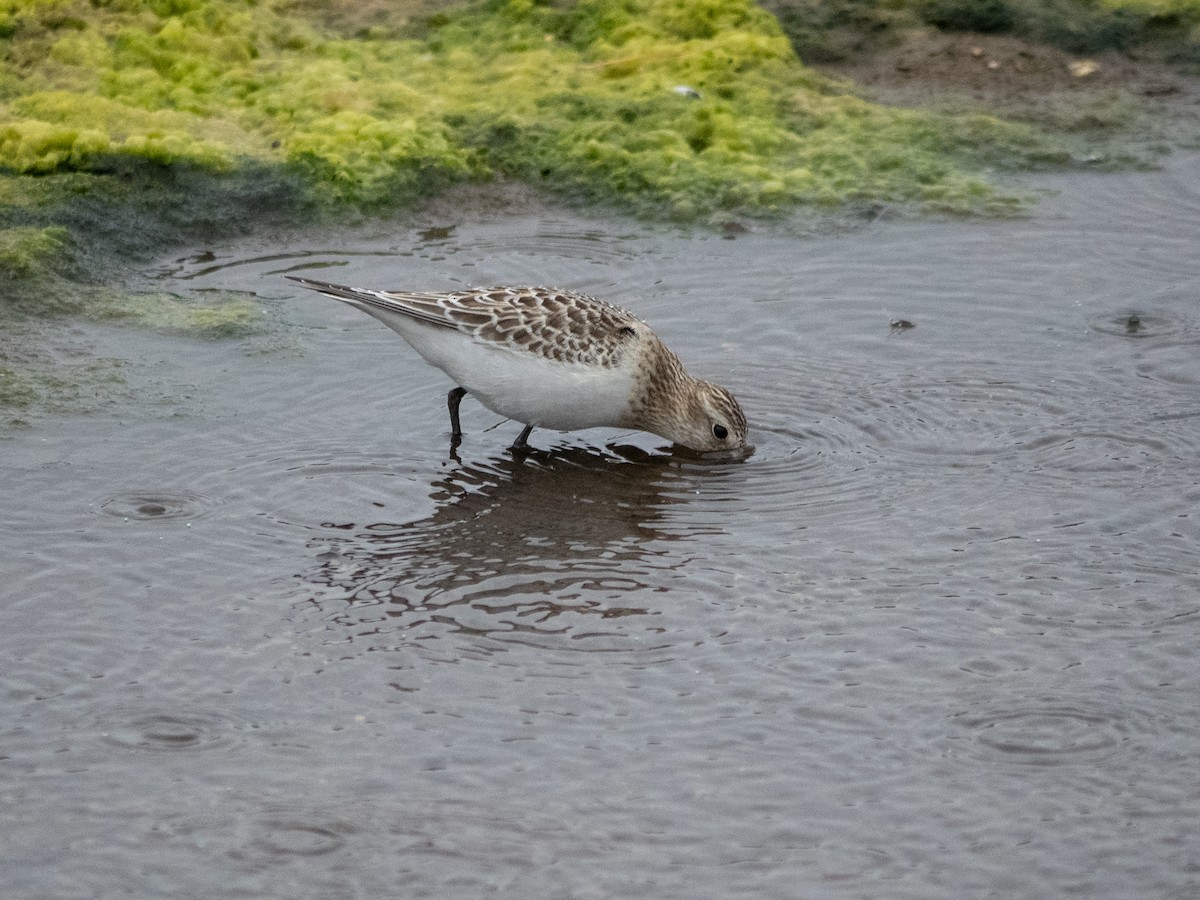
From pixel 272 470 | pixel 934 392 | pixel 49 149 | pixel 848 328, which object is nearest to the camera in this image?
pixel 272 470

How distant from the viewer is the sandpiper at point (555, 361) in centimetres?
691

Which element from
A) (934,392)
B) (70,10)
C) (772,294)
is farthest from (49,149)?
(934,392)

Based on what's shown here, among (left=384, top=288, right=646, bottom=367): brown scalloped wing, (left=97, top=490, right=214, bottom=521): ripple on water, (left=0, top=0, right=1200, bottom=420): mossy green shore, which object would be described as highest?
(left=0, top=0, right=1200, bottom=420): mossy green shore

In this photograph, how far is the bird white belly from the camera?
22.6ft

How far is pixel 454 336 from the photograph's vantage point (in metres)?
6.95

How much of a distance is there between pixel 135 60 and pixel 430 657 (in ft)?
20.3

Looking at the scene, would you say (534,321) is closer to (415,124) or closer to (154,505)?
(154,505)

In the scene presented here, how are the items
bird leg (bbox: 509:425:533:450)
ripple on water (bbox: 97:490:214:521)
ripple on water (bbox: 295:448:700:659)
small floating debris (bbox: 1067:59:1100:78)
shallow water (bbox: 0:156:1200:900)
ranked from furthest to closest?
1. small floating debris (bbox: 1067:59:1100:78)
2. bird leg (bbox: 509:425:533:450)
3. ripple on water (bbox: 97:490:214:521)
4. ripple on water (bbox: 295:448:700:659)
5. shallow water (bbox: 0:156:1200:900)

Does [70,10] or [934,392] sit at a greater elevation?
[70,10]

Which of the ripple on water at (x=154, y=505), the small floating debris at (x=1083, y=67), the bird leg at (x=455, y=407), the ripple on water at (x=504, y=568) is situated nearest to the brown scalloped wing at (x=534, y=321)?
the bird leg at (x=455, y=407)

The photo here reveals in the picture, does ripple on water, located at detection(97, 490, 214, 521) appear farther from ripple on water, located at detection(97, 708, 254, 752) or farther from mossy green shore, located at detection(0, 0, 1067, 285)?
mossy green shore, located at detection(0, 0, 1067, 285)

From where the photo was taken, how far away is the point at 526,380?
6.89m

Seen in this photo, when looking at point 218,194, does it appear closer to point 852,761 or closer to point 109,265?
point 109,265

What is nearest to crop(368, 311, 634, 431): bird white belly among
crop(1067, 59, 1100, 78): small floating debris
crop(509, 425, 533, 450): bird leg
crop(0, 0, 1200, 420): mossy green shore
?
crop(509, 425, 533, 450): bird leg
